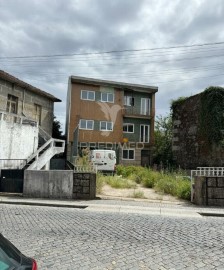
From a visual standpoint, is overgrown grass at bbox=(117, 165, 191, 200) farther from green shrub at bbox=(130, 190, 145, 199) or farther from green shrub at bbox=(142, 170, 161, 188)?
green shrub at bbox=(130, 190, 145, 199)

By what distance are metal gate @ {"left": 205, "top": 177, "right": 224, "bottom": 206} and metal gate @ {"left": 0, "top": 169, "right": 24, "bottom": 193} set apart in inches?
310

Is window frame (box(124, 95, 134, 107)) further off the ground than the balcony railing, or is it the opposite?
window frame (box(124, 95, 134, 107))

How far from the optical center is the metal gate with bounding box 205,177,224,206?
1227 cm

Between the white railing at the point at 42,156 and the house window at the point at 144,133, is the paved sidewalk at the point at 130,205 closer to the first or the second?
the white railing at the point at 42,156

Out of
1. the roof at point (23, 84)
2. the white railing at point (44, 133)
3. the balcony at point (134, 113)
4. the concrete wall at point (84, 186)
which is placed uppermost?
the roof at point (23, 84)

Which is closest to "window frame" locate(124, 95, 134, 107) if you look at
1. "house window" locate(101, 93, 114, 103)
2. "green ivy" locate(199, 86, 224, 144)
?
"house window" locate(101, 93, 114, 103)

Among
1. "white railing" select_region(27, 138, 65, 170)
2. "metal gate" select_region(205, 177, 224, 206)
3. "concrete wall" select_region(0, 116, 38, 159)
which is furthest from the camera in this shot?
"white railing" select_region(27, 138, 65, 170)

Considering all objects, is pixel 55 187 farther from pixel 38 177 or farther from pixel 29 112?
pixel 29 112

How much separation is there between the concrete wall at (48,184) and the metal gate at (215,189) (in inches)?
221

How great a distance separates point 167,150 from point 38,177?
22840mm

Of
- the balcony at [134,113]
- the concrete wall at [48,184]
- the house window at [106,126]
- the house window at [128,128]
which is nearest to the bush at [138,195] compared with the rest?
the concrete wall at [48,184]

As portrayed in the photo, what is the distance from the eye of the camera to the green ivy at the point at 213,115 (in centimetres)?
2439

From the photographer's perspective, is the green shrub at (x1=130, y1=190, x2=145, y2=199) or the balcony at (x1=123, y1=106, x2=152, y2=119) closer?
the green shrub at (x1=130, y1=190, x2=145, y2=199)

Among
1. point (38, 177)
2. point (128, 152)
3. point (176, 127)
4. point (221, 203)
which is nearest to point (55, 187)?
point (38, 177)
